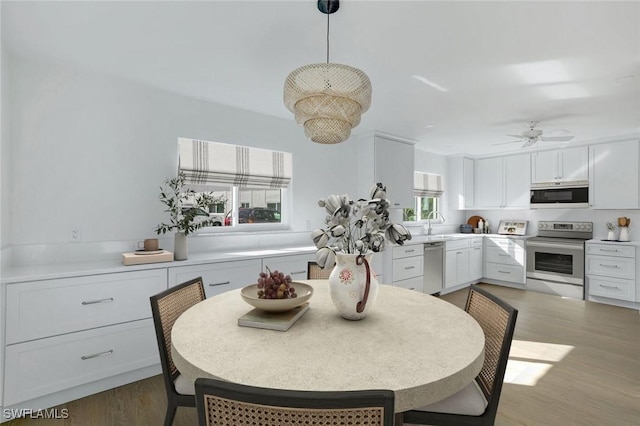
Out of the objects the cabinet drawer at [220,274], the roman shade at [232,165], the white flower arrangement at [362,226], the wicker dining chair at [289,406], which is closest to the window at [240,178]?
the roman shade at [232,165]

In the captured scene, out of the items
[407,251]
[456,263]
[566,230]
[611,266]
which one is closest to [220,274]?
[407,251]

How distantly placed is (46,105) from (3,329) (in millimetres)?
1630

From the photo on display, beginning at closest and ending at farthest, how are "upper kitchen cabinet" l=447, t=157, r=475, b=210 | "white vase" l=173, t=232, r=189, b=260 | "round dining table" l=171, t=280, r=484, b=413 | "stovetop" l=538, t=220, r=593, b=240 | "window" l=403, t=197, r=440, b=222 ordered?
"round dining table" l=171, t=280, r=484, b=413 → "white vase" l=173, t=232, r=189, b=260 → "stovetop" l=538, t=220, r=593, b=240 → "window" l=403, t=197, r=440, b=222 → "upper kitchen cabinet" l=447, t=157, r=475, b=210

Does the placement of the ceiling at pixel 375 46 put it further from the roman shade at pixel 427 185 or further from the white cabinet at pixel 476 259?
the white cabinet at pixel 476 259

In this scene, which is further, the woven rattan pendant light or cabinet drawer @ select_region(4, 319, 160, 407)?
cabinet drawer @ select_region(4, 319, 160, 407)

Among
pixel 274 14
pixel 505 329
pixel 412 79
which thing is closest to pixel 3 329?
pixel 274 14

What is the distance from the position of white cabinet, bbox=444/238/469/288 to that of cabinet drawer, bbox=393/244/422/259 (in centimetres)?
68

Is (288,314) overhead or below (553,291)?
overhead

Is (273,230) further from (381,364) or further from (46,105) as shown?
(381,364)

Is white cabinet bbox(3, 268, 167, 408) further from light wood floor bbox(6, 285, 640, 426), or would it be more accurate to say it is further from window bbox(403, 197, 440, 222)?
window bbox(403, 197, 440, 222)

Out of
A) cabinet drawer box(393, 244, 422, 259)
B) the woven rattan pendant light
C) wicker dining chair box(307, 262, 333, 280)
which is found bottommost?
cabinet drawer box(393, 244, 422, 259)

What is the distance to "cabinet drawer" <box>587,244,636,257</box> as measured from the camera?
4366mm

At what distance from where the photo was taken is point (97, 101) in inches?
105

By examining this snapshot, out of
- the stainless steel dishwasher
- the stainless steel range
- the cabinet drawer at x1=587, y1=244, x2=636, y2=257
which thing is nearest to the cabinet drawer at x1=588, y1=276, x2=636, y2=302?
the stainless steel range
